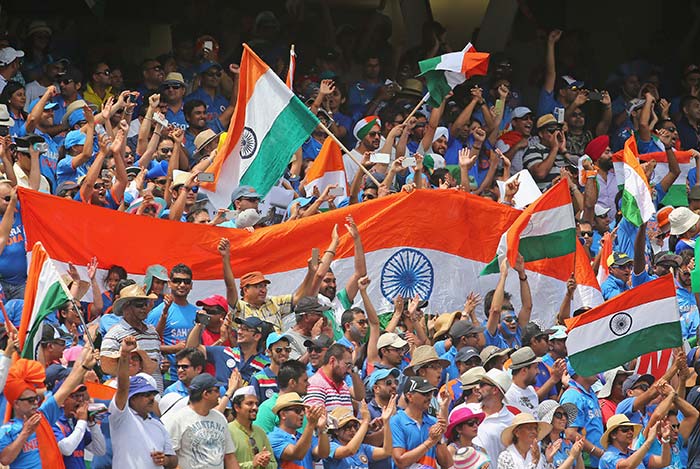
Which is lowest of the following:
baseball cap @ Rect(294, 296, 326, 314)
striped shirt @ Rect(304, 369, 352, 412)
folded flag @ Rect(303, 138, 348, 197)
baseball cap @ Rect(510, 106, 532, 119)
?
striped shirt @ Rect(304, 369, 352, 412)

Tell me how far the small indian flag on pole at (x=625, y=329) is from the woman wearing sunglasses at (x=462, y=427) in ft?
6.23

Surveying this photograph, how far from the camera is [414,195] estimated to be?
57.1 feet

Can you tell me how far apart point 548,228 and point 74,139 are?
13.9ft

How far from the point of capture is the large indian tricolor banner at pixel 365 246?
15.6 metres

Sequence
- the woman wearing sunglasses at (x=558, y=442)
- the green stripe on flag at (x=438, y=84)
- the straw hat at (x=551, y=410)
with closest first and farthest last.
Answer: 1. the woman wearing sunglasses at (x=558, y=442)
2. the straw hat at (x=551, y=410)
3. the green stripe on flag at (x=438, y=84)

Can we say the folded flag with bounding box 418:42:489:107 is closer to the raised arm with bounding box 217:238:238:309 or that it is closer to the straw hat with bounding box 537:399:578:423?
the raised arm with bounding box 217:238:238:309

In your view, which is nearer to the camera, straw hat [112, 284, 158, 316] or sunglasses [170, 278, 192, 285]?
straw hat [112, 284, 158, 316]

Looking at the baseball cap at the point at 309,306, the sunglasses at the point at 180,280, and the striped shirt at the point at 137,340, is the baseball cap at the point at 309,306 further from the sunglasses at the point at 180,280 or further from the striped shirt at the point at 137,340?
the striped shirt at the point at 137,340

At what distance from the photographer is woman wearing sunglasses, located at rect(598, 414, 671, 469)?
15258 millimetres

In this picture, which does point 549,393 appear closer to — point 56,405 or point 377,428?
point 377,428

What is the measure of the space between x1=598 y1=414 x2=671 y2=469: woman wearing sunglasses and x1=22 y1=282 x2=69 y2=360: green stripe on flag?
4817 mm

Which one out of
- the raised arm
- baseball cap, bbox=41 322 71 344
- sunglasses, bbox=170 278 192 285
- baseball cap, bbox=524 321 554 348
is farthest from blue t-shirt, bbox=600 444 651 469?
baseball cap, bbox=41 322 71 344

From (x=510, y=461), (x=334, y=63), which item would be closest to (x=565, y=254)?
(x=510, y=461)

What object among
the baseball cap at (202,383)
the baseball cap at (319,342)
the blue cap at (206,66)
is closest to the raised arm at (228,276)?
the baseball cap at (319,342)
